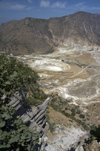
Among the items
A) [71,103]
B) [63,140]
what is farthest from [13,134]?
[71,103]

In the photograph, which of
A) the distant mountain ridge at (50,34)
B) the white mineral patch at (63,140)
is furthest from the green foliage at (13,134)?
the distant mountain ridge at (50,34)

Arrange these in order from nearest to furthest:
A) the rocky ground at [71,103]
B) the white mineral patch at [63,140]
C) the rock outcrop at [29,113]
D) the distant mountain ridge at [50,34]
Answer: the rock outcrop at [29,113] < the white mineral patch at [63,140] < the rocky ground at [71,103] < the distant mountain ridge at [50,34]

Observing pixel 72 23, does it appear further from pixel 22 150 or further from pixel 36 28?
pixel 22 150

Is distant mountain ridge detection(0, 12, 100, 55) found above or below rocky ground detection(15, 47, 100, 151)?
above

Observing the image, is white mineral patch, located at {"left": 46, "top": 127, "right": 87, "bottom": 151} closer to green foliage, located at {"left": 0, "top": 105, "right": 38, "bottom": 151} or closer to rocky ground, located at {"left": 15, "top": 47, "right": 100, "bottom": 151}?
rocky ground, located at {"left": 15, "top": 47, "right": 100, "bottom": 151}

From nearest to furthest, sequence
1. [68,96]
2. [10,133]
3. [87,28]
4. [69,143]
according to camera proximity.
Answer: [10,133]
[69,143]
[68,96]
[87,28]

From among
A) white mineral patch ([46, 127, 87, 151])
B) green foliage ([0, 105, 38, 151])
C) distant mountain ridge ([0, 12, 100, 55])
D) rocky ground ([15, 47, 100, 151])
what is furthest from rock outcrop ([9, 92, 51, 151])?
distant mountain ridge ([0, 12, 100, 55])

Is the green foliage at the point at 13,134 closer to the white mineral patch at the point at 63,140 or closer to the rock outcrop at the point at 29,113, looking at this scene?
the rock outcrop at the point at 29,113

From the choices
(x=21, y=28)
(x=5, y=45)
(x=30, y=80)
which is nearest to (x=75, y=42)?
(x=21, y=28)
